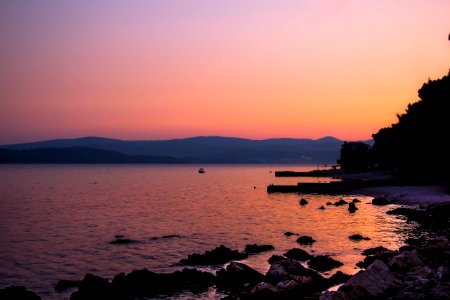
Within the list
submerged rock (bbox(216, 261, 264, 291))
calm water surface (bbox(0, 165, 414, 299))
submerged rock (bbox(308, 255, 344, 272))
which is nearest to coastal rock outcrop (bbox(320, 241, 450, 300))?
calm water surface (bbox(0, 165, 414, 299))

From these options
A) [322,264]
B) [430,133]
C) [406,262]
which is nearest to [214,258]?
[322,264]

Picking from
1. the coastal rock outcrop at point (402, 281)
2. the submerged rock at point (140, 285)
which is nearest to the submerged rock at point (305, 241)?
the coastal rock outcrop at point (402, 281)

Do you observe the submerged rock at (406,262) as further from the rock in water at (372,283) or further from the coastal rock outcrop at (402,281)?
the rock in water at (372,283)

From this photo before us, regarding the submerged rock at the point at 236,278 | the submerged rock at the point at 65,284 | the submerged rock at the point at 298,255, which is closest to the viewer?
the submerged rock at the point at 236,278

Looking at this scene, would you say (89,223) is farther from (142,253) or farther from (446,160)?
(446,160)

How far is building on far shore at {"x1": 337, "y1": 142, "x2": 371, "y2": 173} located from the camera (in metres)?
165

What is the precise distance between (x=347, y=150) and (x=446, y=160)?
10520cm

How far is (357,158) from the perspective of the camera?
16625cm

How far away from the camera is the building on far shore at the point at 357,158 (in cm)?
16500

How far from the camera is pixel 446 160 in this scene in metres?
69.9

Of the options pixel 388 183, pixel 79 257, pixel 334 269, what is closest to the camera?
pixel 334 269

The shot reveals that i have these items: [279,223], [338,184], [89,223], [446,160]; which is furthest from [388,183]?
[89,223]

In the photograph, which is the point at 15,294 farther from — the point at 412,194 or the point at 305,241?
the point at 412,194

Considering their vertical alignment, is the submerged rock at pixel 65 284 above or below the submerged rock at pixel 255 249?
below
